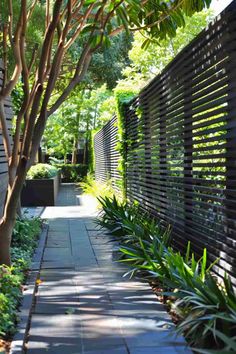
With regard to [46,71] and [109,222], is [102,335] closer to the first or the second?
[46,71]

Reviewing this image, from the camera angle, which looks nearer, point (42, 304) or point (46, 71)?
point (42, 304)

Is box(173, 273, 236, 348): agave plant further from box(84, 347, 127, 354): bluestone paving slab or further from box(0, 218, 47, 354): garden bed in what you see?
box(0, 218, 47, 354): garden bed

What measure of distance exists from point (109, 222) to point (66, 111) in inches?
909

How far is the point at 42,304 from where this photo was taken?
504 cm

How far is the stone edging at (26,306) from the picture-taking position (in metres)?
3.88

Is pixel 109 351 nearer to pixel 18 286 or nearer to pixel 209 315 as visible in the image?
pixel 209 315

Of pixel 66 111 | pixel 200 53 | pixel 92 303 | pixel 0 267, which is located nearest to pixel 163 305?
pixel 92 303

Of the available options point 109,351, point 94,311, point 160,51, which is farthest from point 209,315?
point 160,51

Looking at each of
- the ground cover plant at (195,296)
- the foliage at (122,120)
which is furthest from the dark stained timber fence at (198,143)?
the foliage at (122,120)

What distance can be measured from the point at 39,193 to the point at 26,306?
1102 centimetres

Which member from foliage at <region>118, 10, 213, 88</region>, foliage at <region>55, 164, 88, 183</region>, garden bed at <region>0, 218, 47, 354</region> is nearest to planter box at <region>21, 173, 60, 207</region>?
foliage at <region>118, 10, 213, 88</region>

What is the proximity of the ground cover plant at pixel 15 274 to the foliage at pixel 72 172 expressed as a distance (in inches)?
823

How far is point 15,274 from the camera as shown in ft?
18.9

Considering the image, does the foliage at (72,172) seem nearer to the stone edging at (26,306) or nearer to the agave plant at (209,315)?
the stone edging at (26,306)
